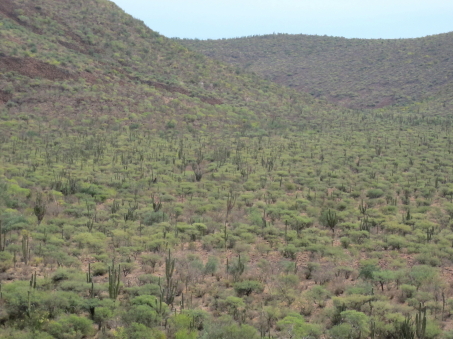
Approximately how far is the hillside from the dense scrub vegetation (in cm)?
2271

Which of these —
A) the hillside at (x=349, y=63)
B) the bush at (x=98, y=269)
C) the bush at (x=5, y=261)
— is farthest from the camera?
the hillside at (x=349, y=63)

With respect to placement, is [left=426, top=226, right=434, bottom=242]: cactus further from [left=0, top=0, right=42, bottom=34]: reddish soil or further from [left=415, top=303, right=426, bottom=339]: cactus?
[left=0, top=0, right=42, bottom=34]: reddish soil

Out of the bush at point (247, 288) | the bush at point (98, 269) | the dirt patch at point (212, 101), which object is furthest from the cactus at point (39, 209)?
the dirt patch at point (212, 101)

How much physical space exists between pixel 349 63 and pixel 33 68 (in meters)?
53.5

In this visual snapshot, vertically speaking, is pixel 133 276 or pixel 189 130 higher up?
pixel 189 130

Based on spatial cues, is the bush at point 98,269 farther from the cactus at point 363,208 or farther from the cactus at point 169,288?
the cactus at point 363,208

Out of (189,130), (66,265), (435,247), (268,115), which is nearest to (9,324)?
(66,265)

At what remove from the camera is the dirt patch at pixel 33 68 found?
31266 millimetres

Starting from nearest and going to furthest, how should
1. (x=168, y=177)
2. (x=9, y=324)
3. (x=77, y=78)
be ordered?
(x=9, y=324)
(x=168, y=177)
(x=77, y=78)

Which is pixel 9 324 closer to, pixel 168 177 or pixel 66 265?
pixel 66 265

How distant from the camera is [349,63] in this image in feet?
236

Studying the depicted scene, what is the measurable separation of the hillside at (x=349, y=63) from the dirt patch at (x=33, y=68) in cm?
3591

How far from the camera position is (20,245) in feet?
36.4

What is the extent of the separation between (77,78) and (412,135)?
81.9 ft
